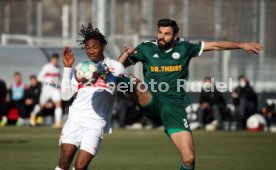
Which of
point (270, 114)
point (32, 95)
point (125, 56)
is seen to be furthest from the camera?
point (32, 95)

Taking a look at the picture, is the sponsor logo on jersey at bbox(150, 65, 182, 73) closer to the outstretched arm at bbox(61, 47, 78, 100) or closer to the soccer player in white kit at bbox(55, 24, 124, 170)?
the soccer player in white kit at bbox(55, 24, 124, 170)

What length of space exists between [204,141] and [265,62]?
11.3 metres

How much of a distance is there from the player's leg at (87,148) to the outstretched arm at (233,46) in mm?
2006

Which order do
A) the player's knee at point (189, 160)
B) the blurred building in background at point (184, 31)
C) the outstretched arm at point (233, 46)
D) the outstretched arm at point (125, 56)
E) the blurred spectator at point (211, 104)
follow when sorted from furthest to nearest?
the blurred building in background at point (184, 31) → the blurred spectator at point (211, 104) → the outstretched arm at point (233, 46) → the outstretched arm at point (125, 56) → the player's knee at point (189, 160)

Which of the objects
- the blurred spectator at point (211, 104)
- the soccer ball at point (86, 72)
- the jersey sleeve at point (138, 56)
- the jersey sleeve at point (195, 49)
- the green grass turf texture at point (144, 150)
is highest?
the jersey sleeve at point (195, 49)

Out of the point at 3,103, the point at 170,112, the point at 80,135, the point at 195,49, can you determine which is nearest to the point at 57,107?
the point at 3,103

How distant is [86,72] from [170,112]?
146 cm

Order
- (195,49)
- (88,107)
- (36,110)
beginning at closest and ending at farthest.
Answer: (88,107) < (195,49) < (36,110)

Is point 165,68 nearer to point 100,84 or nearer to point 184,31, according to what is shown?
point 100,84

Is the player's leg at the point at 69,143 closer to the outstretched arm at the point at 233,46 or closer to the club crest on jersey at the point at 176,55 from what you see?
the club crest on jersey at the point at 176,55

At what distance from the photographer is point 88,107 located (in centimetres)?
1110

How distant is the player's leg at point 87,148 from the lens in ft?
35.1

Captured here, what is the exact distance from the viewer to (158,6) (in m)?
47.3

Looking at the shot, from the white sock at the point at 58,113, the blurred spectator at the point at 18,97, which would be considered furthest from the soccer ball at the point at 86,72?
the blurred spectator at the point at 18,97
